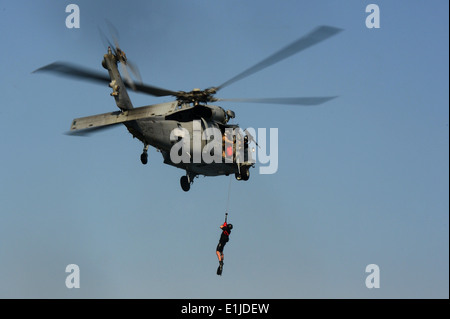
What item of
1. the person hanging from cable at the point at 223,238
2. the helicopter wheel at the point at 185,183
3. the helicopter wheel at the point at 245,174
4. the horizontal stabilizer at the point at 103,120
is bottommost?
the person hanging from cable at the point at 223,238

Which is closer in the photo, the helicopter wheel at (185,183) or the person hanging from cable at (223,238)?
the person hanging from cable at (223,238)

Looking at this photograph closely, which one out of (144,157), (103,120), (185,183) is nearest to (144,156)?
(144,157)

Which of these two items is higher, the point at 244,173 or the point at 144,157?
the point at 244,173

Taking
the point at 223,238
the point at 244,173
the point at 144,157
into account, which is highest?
the point at 244,173

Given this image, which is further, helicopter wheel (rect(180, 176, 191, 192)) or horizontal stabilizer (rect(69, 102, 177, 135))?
helicopter wheel (rect(180, 176, 191, 192))

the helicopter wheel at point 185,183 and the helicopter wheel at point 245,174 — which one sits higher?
the helicopter wheel at point 245,174

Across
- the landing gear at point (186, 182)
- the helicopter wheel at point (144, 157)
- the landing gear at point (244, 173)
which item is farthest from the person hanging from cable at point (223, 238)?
the helicopter wheel at point (144, 157)

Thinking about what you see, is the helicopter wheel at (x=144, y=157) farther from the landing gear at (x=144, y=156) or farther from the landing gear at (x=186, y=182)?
the landing gear at (x=186, y=182)

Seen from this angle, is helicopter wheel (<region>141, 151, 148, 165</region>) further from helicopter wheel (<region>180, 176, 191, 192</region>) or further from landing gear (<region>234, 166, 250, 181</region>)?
landing gear (<region>234, 166, 250, 181</region>)

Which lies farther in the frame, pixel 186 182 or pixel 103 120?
pixel 186 182

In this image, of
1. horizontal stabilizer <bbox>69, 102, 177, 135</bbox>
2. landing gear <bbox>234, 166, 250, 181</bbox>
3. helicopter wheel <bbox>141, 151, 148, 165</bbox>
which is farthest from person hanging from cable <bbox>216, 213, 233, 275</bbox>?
horizontal stabilizer <bbox>69, 102, 177, 135</bbox>

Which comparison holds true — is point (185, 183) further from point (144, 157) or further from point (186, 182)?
point (144, 157)

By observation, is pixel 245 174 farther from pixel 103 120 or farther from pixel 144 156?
pixel 103 120
